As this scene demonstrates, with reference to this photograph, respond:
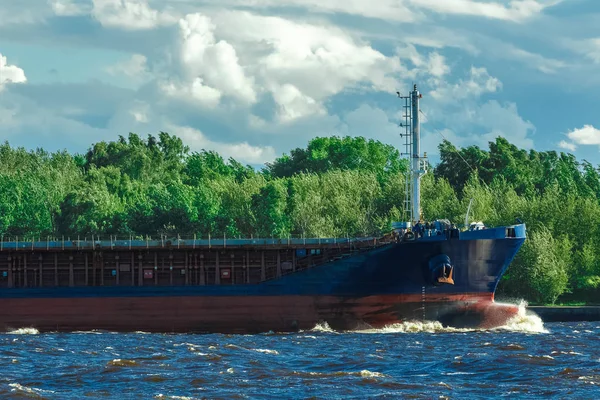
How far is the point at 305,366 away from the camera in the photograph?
4403 centimetres

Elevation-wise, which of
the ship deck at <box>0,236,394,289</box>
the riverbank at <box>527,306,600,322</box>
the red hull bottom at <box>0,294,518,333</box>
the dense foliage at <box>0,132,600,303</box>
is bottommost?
the riverbank at <box>527,306,600,322</box>

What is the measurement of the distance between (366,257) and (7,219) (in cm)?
5469

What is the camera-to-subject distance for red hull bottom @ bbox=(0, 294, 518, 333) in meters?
62.3

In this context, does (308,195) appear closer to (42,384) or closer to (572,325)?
(572,325)

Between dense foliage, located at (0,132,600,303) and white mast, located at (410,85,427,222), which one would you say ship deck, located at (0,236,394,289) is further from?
dense foliage, located at (0,132,600,303)

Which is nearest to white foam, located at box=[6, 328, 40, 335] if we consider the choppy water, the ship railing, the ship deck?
the ship deck

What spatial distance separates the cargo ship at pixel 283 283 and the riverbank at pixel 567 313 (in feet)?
54.0

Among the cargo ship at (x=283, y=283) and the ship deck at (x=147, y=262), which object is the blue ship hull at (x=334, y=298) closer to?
the cargo ship at (x=283, y=283)

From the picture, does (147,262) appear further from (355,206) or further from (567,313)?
(355,206)

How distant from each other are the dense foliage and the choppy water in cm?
2956

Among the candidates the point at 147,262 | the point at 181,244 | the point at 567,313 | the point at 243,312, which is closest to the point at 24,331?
the point at 147,262

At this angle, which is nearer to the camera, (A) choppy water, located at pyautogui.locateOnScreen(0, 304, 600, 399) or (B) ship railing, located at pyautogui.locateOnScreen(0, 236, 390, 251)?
(A) choppy water, located at pyautogui.locateOnScreen(0, 304, 600, 399)

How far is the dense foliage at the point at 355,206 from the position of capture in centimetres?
9031

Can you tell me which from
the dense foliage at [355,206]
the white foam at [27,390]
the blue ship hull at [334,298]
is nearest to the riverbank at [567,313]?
the dense foliage at [355,206]
